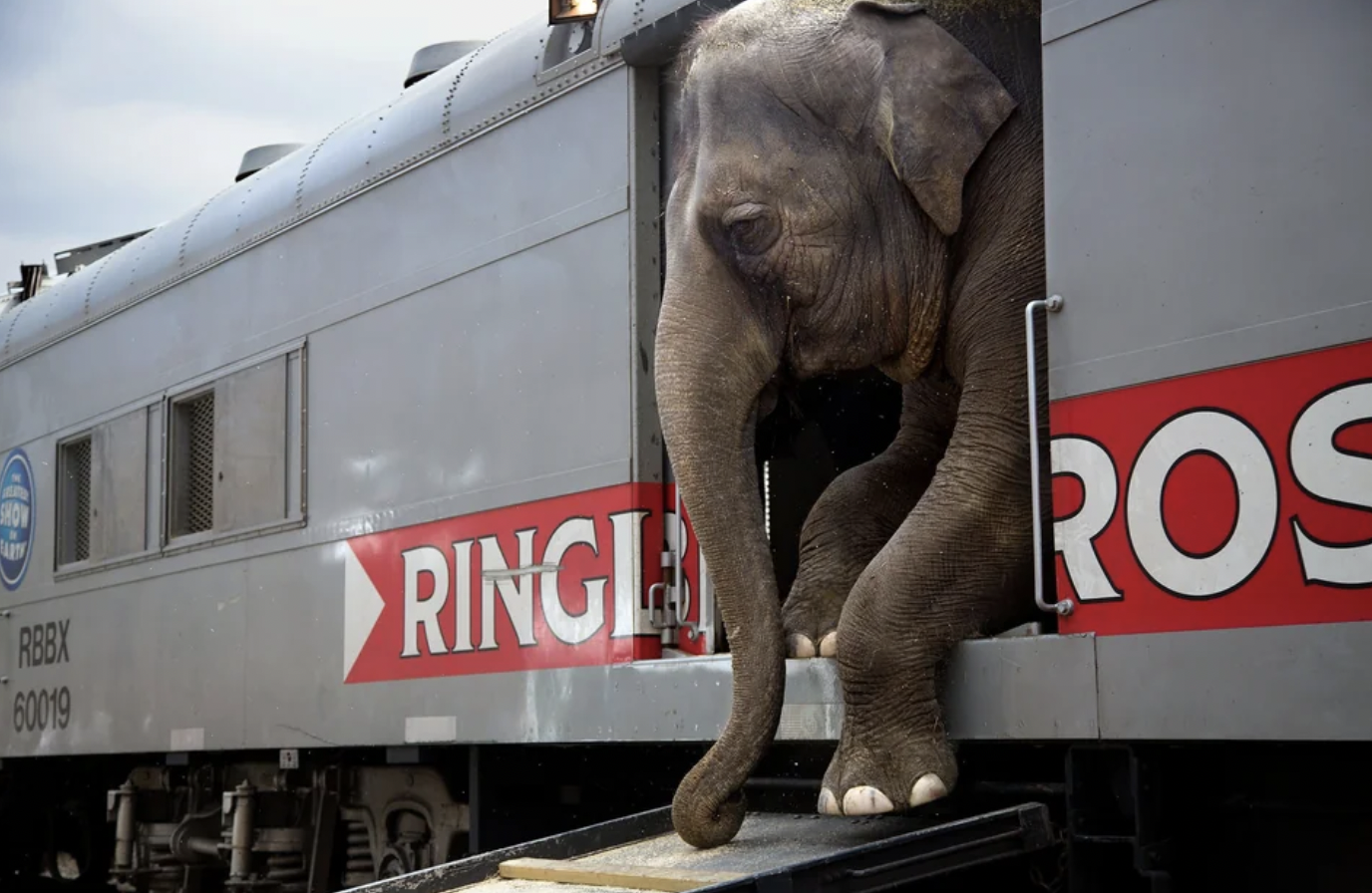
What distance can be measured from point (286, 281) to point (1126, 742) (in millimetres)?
4839

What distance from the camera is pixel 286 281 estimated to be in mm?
7703

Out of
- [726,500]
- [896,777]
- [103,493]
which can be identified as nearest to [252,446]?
[103,493]

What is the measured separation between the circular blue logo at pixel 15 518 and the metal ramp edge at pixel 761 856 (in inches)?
250

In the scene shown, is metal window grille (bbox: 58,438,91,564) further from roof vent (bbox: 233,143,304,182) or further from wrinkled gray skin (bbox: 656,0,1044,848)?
wrinkled gray skin (bbox: 656,0,1044,848)

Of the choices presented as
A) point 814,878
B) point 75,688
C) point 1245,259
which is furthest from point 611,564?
point 75,688

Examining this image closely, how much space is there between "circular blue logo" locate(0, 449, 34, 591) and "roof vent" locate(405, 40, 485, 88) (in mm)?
4256

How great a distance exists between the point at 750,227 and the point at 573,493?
1432 mm

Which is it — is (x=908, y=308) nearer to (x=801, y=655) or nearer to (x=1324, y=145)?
(x=801, y=655)

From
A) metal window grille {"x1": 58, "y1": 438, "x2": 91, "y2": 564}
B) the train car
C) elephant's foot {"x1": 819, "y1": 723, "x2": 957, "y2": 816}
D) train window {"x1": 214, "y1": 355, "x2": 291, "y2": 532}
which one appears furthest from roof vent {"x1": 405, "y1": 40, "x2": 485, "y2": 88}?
elephant's foot {"x1": 819, "y1": 723, "x2": 957, "y2": 816}

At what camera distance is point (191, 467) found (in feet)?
28.5

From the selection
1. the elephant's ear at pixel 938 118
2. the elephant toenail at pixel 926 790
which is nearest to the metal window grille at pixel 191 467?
the elephant's ear at pixel 938 118

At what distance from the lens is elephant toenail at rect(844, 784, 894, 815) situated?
424cm

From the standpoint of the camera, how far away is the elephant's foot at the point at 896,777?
4211 mm

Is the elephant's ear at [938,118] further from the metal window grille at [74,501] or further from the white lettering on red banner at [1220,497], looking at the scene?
the metal window grille at [74,501]
